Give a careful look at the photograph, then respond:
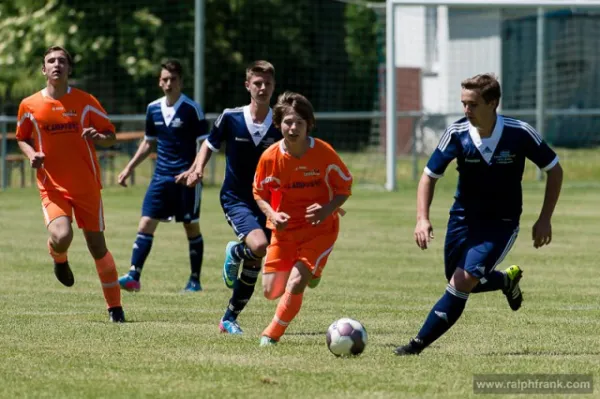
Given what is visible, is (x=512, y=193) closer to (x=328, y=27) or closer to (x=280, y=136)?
(x=280, y=136)

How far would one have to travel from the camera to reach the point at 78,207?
980cm

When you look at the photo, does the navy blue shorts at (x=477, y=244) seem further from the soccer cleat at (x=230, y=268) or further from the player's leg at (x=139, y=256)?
the player's leg at (x=139, y=256)

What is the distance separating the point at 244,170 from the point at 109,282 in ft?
4.34

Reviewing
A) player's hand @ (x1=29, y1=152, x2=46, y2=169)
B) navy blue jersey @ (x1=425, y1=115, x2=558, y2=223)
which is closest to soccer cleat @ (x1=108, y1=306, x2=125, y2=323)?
player's hand @ (x1=29, y1=152, x2=46, y2=169)

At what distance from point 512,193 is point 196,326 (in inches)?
108

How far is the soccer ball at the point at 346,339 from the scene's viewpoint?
7922mm

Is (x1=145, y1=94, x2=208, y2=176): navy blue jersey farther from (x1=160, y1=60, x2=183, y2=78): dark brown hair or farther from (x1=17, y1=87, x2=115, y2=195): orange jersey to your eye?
(x1=17, y1=87, x2=115, y2=195): orange jersey

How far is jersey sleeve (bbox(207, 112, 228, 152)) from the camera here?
982 centimetres

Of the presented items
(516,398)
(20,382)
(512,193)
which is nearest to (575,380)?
(516,398)

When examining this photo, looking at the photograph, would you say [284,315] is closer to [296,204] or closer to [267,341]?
[267,341]

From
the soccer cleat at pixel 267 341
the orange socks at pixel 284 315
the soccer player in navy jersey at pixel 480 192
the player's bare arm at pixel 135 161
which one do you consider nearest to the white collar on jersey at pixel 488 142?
the soccer player in navy jersey at pixel 480 192

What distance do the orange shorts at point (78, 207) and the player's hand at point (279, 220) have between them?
6.28 feet

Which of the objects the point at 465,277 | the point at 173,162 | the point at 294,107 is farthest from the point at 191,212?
the point at 465,277

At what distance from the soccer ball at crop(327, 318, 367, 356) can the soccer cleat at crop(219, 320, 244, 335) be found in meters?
1.30
